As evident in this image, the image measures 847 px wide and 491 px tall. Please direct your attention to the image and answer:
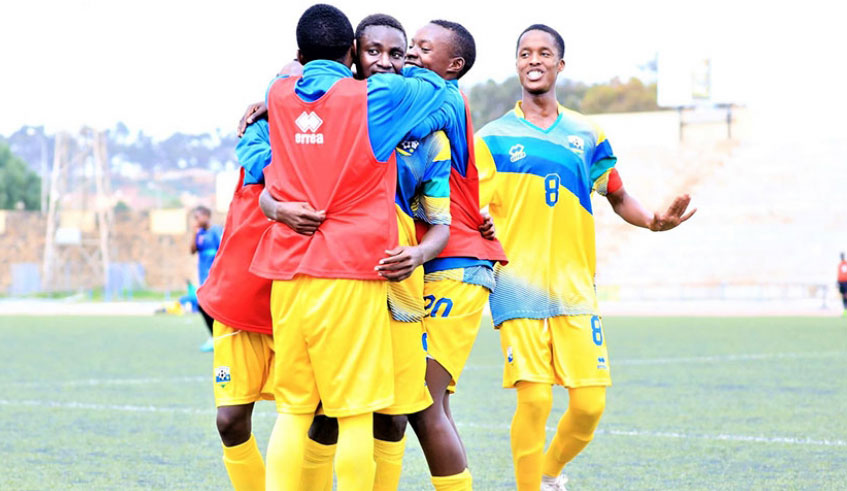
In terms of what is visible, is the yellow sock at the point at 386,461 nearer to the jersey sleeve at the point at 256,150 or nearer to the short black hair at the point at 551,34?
the jersey sleeve at the point at 256,150

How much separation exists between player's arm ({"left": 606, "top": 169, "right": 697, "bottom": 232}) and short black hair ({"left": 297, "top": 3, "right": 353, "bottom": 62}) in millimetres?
1898

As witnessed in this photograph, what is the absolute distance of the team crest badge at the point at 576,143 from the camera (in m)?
5.72

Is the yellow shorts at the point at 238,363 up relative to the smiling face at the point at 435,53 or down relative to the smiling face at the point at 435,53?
down

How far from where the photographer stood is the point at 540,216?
569 cm

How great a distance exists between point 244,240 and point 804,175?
4563 cm

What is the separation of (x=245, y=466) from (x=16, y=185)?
265ft

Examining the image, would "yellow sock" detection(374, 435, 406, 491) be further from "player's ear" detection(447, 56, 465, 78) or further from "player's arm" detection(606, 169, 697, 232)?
"player's arm" detection(606, 169, 697, 232)

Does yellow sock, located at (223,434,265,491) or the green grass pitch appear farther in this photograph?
the green grass pitch

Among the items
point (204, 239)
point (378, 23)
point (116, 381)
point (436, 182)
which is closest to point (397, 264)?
point (436, 182)

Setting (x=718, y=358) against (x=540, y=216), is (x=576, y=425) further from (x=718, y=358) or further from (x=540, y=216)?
(x=718, y=358)

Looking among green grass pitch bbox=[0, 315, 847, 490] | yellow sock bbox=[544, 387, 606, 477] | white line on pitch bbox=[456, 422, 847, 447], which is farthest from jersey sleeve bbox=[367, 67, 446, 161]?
white line on pitch bbox=[456, 422, 847, 447]

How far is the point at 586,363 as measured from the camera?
18.3 ft

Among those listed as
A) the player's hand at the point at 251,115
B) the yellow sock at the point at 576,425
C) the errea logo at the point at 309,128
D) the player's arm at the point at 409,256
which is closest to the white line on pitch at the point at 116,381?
the yellow sock at the point at 576,425

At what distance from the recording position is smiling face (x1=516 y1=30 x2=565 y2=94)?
18.7 feet
